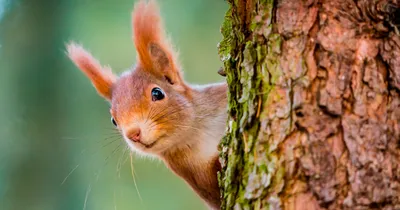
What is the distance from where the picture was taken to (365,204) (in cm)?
92

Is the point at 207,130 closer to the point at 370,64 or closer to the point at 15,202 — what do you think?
the point at 370,64

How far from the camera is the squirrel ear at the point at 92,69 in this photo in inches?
69.2

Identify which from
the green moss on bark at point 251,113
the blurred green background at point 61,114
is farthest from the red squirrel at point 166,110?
→ the blurred green background at point 61,114

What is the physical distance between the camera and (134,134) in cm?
151

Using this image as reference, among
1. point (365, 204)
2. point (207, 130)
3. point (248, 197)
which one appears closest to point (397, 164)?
point (365, 204)

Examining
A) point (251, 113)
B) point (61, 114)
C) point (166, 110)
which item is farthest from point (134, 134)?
point (61, 114)

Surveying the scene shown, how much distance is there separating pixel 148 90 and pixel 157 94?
29 millimetres

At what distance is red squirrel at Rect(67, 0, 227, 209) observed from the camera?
1570 mm

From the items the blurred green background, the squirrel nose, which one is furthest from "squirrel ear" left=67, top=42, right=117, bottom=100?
the blurred green background

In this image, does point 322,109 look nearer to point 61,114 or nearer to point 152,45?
point 152,45

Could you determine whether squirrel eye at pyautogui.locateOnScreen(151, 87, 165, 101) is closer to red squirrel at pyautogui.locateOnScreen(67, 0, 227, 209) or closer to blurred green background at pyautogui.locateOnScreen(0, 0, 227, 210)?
red squirrel at pyautogui.locateOnScreen(67, 0, 227, 209)

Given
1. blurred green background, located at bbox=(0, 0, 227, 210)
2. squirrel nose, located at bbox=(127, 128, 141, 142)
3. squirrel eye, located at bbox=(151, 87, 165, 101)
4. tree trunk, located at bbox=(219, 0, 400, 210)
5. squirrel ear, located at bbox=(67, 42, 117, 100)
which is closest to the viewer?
tree trunk, located at bbox=(219, 0, 400, 210)

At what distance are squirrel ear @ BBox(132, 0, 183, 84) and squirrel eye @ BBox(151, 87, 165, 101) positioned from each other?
3.0 inches

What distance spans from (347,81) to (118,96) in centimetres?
85
